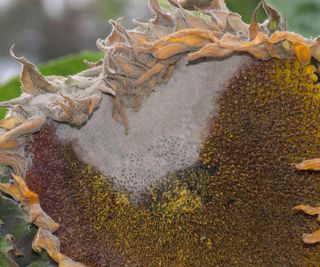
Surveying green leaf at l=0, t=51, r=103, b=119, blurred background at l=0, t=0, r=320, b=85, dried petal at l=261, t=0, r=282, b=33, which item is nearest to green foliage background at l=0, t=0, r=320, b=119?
green leaf at l=0, t=51, r=103, b=119

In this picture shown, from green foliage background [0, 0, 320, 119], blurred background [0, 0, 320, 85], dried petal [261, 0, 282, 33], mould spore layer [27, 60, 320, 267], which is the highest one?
dried petal [261, 0, 282, 33]

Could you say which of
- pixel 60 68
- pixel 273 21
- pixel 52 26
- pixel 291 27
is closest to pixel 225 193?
pixel 273 21

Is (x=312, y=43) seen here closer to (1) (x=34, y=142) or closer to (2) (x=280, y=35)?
(2) (x=280, y=35)

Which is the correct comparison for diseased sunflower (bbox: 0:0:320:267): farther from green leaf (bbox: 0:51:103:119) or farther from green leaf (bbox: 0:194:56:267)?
green leaf (bbox: 0:51:103:119)

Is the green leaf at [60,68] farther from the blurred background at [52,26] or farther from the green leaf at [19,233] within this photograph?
the blurred background at [52,26]

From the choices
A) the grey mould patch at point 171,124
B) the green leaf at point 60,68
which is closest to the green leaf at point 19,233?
the grey mould patch at point 171,124

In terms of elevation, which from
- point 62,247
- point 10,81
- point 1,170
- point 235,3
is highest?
point 1,170

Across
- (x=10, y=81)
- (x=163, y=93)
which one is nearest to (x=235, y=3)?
(x=10, y=81)
